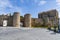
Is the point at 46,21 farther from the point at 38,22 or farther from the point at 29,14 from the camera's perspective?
the point at 29,14

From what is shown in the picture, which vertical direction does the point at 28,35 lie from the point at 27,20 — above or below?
below

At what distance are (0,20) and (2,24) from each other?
3.67 ft

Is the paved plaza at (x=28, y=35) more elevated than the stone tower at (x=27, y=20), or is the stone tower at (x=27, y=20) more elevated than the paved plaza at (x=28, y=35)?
the stone tower at (x=27, y=20)

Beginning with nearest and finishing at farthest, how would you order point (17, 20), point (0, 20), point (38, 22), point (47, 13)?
point (17, 20)
point (0, 20)
point (38, 22)
point (47, 13)

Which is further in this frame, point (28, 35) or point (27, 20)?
point (27, 20)

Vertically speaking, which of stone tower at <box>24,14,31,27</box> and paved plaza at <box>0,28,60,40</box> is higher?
stone tower at <box>24,14,31,27</box>

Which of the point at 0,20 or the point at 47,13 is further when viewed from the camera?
the point at 47,13

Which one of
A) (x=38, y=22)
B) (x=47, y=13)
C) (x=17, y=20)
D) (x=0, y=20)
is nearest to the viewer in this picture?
(x=17, y=20)

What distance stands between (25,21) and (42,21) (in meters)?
6.06

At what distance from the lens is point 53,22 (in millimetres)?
33844

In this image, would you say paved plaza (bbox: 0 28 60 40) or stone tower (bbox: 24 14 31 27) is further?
stone tower (bbox: 24 14 31 27)

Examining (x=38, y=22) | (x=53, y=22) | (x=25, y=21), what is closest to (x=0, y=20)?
(x=25, y=21)

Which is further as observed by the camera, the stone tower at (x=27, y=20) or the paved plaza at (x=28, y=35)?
the stone tower at (x=27, y=20)

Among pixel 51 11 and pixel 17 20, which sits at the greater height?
pixel 51 11
